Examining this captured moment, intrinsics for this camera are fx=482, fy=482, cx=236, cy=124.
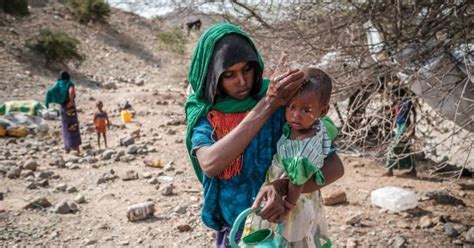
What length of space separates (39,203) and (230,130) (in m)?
3.54

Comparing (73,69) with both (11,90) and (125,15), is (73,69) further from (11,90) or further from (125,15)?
(125,15)

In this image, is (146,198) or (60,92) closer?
(146,198)

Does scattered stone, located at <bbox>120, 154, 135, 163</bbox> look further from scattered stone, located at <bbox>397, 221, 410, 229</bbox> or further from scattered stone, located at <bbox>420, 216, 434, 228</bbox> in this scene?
scattered stone, located at <bbox>420, 216, 434, 228</bbox>

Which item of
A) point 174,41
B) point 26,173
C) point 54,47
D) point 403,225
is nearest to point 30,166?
point 26,173

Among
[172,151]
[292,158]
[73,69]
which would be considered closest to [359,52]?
[292,158]

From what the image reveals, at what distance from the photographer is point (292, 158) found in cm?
141

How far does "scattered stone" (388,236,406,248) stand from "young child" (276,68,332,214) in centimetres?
231

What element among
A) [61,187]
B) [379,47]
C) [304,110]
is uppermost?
[379,47]

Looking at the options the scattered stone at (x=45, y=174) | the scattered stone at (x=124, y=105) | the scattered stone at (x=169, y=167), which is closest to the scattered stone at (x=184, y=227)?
the scattered stone at (x=169, y=167)

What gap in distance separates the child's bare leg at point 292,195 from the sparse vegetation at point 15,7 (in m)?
22.1

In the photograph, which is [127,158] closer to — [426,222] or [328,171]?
[426,222]

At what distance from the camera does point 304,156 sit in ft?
4.54

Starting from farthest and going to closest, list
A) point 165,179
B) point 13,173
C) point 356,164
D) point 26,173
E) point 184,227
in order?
point 356,164
point 26,173
point 13,173
point 165,179
point 184,227

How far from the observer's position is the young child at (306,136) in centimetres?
138
